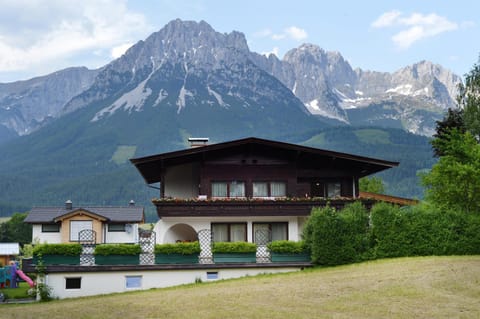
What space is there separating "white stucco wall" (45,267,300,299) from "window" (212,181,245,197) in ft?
31.6

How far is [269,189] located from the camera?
43906 millimetres

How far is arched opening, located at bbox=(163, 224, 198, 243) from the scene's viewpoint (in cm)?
4303

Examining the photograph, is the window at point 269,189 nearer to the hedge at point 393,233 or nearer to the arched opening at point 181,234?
the arched opening at point 181,234

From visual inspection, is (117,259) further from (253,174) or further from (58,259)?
(253,174)

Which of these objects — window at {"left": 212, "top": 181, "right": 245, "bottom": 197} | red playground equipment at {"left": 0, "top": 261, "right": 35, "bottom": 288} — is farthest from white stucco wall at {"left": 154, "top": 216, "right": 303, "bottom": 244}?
red playground equipment at {"left": 0, "top": 261, "right": 35, "bottom": 288}

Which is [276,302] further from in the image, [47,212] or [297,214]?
[47,212]

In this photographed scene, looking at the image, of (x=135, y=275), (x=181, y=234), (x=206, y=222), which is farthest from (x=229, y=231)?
(x=135, y=275)

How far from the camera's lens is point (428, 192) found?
41719 millimetres

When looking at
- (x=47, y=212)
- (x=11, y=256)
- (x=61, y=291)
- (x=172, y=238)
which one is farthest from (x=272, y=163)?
(x=11, y=256)

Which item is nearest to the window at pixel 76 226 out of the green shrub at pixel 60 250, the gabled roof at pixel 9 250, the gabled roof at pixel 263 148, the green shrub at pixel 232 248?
the gabled roof at pixel 263 148

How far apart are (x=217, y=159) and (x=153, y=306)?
20.2 m

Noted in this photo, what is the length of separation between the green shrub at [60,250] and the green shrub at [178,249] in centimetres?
368

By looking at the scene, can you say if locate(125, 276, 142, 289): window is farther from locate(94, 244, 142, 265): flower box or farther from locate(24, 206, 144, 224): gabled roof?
locate(24, 206, 144, 224): gabled roof

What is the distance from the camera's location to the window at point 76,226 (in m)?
61.4
